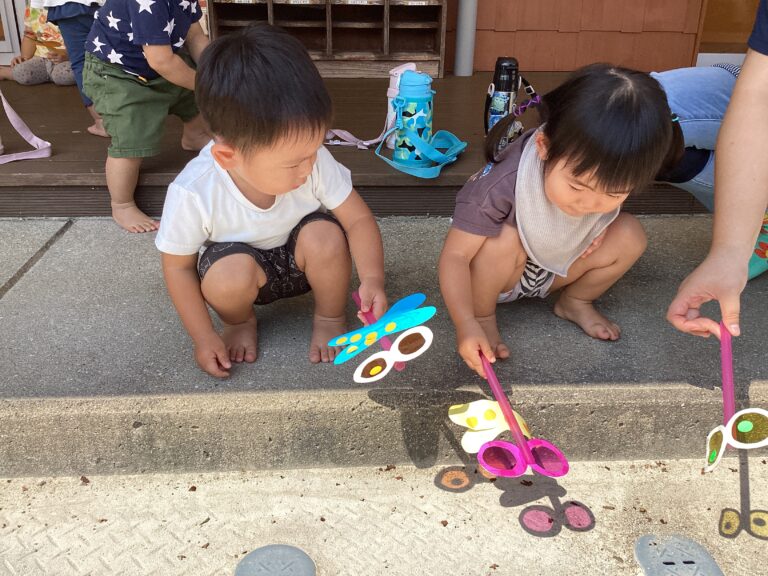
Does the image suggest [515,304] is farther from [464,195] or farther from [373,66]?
[373,66]

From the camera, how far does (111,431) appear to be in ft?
4.79

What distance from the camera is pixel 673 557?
51.6 inches

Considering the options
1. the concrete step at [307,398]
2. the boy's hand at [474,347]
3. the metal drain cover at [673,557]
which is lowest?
the metal drain cover at [673,557]

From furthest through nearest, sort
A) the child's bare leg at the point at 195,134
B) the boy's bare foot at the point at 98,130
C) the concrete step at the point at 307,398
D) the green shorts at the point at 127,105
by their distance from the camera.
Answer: the boy's bare foot at the point at 98,130 < the child's bare leg at the point at 195,134 < the green shorts at the point at 127,105 < the concrete step at the point at 307,398

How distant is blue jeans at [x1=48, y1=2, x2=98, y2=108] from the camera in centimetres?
253

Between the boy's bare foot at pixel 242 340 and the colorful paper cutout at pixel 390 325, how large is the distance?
0.34 m

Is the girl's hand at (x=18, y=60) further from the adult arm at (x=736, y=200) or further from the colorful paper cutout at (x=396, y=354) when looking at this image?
the adult arm at (x=736, y=200)

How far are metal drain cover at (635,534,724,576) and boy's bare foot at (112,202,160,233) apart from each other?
166cm

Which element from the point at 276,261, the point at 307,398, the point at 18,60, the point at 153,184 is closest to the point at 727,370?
the point at 307,398

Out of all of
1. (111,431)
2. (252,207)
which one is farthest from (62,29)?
(111,431)

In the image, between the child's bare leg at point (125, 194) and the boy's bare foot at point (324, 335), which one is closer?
the boy's bare foot at point (324, 335)

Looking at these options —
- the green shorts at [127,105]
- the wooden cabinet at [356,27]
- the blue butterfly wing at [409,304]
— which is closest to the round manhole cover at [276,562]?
the blue butterfly wing at [409,304]

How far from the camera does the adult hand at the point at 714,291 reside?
1214 mm

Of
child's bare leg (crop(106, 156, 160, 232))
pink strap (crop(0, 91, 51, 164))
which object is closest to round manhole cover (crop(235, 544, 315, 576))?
child's bare leg (crop(106, 156, 160, 232))
